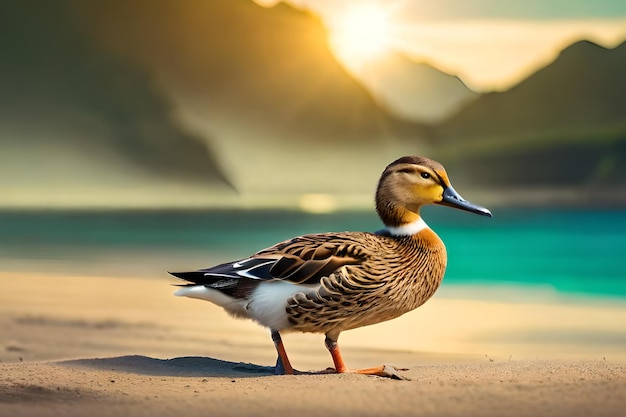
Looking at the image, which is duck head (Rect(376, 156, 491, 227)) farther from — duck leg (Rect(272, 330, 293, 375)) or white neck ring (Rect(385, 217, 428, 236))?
duck leg (Rect(272, 330, 293, 375))

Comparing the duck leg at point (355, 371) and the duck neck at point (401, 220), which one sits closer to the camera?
the duck leg at point (355, 371)

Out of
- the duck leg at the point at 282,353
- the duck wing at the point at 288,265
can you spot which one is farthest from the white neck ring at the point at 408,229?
the duck leg at the point at 282,353

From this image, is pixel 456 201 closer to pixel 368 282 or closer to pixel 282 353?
pixel 368 282

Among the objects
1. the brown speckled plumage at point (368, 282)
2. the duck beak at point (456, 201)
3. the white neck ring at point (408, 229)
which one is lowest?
the brown speckled plumage at point (368, 282)

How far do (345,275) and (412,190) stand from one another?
Answer: 34.0 inches

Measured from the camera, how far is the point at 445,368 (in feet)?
23.9

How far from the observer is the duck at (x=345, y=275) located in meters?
6.43

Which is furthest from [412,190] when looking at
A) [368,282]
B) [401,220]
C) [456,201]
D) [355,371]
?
[355,371]

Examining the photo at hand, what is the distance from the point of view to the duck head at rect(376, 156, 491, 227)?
6.84m

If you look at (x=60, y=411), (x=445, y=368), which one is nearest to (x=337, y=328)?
(x=445, y=368)

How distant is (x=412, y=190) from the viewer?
22.5 ft

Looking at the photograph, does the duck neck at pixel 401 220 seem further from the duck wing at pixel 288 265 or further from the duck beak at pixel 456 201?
the duck wing at pixel 288 265

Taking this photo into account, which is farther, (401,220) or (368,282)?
(401,220)

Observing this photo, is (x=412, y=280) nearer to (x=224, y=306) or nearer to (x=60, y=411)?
(x=224, y=306)
